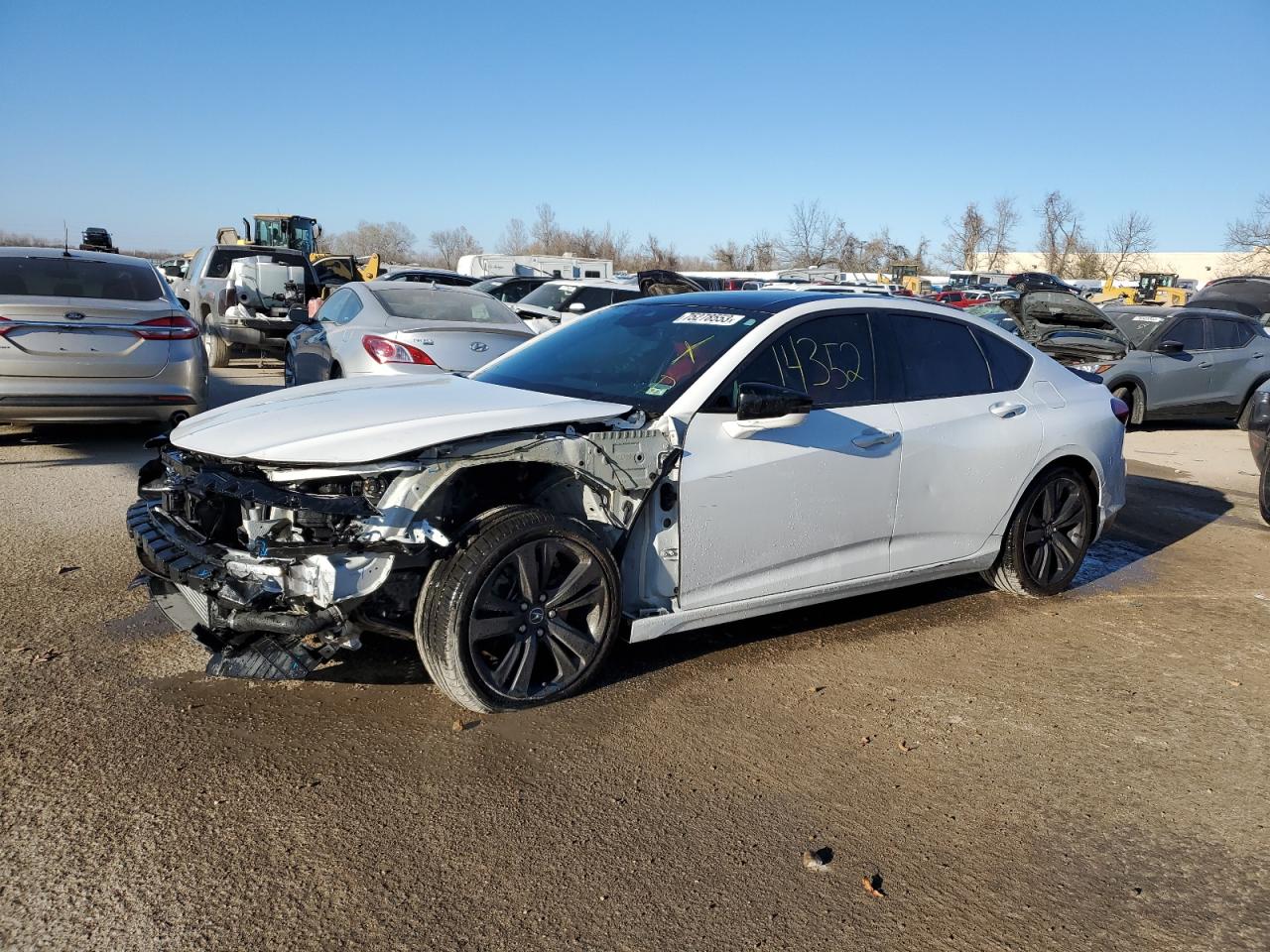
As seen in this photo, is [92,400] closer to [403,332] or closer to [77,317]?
[77,317]

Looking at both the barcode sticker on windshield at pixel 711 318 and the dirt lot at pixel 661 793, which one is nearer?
the dirt lot at pixel 661 793

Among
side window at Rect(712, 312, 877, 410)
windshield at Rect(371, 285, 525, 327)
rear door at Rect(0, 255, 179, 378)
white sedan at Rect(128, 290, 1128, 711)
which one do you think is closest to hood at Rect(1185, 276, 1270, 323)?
windshield at Rect(371, 285, 525, 327)

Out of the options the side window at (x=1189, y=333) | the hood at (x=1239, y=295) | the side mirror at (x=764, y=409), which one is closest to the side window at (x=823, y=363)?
the side mirror at (x=764, y=409)

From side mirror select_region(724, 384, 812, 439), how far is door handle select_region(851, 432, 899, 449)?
44 cm

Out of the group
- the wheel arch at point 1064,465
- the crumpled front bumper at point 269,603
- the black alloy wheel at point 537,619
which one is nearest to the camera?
the crumpled front bumper at point 269,603

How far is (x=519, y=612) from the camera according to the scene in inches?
149

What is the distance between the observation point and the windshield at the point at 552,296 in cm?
1468

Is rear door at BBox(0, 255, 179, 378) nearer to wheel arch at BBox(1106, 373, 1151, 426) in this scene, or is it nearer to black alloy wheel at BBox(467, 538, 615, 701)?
black alloy wheel at BBox(467, 538, 615, 701)

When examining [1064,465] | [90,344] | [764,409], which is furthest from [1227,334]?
[90,344]

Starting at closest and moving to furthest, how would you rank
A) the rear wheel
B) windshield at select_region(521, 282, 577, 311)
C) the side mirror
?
the side mirror, windshield at select_region(521, 282, 577, 311), the rear wheel

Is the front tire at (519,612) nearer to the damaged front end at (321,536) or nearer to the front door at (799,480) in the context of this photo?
the damaged front end at (321,536)

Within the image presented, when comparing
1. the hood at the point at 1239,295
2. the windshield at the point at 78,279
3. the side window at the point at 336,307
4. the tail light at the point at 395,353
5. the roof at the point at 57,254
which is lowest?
the tail light at the point at 395,353

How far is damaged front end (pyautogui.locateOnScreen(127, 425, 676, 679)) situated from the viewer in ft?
11.4

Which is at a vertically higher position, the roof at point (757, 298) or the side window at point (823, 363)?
the roof at point (757, 298)
